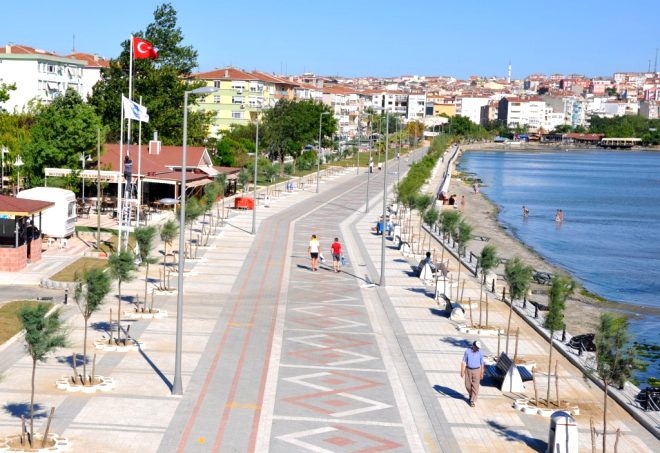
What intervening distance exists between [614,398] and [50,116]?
3515 cm

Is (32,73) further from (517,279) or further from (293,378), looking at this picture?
(293,378)

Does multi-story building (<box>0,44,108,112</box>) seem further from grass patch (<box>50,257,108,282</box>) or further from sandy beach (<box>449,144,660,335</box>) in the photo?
grass patch (<box>50,257,108,282</box>)

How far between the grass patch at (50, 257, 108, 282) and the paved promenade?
60 centimetres

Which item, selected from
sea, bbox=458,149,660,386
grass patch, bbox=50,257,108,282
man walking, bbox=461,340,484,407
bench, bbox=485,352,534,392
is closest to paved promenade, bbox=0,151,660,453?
bench, bbox=485,352,534,392

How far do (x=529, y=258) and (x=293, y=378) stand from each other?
35244 mm

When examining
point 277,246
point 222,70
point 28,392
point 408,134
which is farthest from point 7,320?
point 408,134

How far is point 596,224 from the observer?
80000 millimetres

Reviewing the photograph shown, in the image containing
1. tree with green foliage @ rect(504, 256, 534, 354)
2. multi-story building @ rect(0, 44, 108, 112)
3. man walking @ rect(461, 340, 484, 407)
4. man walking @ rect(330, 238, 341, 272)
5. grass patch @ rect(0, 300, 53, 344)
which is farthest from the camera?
multi-story building @ rect(0, 44, 108, 112)

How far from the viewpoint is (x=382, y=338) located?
25938 millimetres

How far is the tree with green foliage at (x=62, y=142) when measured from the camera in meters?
47.7

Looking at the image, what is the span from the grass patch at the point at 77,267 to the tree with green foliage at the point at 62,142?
1184cm

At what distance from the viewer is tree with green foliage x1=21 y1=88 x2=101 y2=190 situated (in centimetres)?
4766

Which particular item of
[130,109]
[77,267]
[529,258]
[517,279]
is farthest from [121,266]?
[529,258]

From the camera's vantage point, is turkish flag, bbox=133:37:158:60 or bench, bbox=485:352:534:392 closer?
bench, bbox=485:352:534:392
